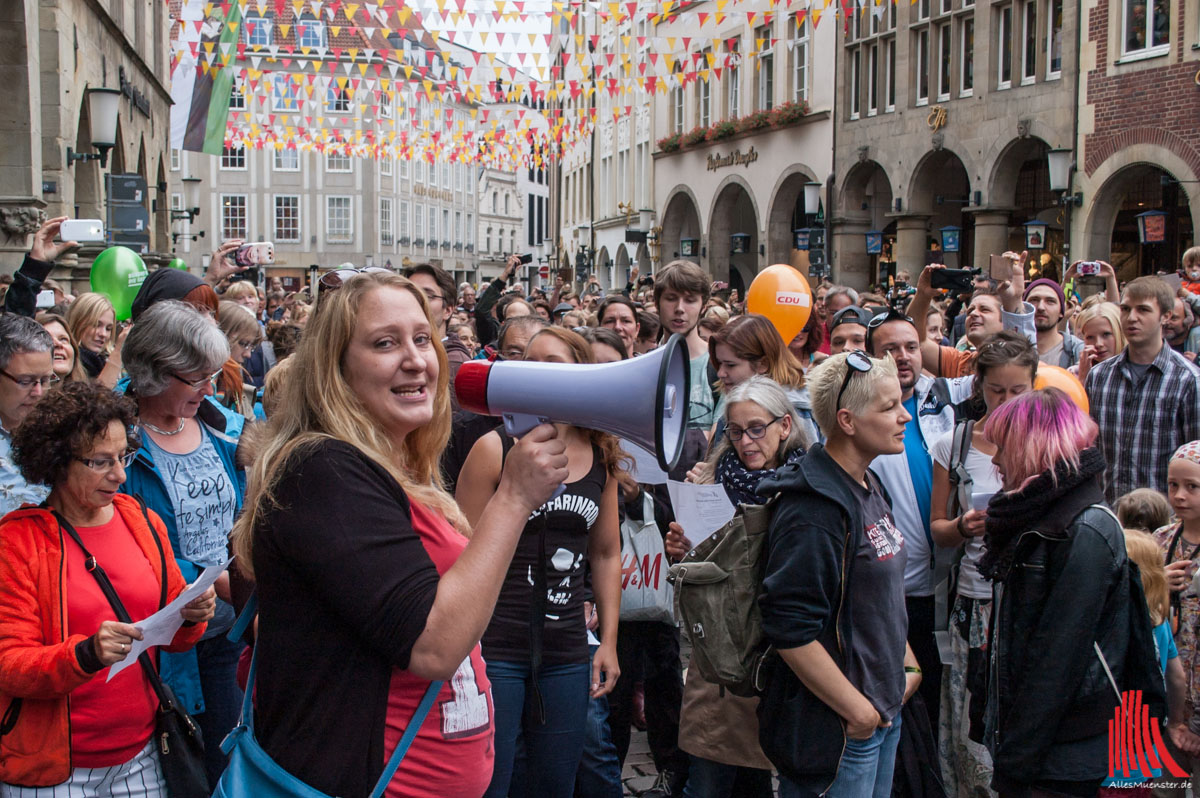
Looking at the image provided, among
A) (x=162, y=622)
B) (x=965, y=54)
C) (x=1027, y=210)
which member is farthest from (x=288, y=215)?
(x=162, y=622)

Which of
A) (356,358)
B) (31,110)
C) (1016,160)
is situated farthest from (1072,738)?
(1016,160)

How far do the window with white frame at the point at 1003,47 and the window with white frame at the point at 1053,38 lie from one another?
39.0 inches

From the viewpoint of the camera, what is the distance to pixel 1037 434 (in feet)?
10.6

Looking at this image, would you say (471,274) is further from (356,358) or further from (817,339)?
(356,358)

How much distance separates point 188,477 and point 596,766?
162 cm

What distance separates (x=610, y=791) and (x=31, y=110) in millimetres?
10225

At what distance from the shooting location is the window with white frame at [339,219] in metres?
60.0

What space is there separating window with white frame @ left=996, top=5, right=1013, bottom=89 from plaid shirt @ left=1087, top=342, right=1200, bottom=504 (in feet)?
54.6

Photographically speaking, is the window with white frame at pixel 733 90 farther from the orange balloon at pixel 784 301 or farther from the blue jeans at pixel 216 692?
the blue jeans at pixel 216 692

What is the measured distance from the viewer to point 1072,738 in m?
3.06

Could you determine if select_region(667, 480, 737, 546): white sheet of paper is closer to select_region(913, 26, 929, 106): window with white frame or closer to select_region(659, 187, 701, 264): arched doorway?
select_region(913, 26, 929, 106): window with white frame

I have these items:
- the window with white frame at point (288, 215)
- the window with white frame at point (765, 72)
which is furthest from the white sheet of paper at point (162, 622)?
the window with white frame at point (288, 215)

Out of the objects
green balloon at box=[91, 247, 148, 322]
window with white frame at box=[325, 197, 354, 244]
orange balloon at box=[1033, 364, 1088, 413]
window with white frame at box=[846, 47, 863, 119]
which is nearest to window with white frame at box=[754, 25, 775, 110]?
window with white frame at box=[846, 47, 863, 119]

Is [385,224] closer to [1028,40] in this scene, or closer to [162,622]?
[1028,40]
